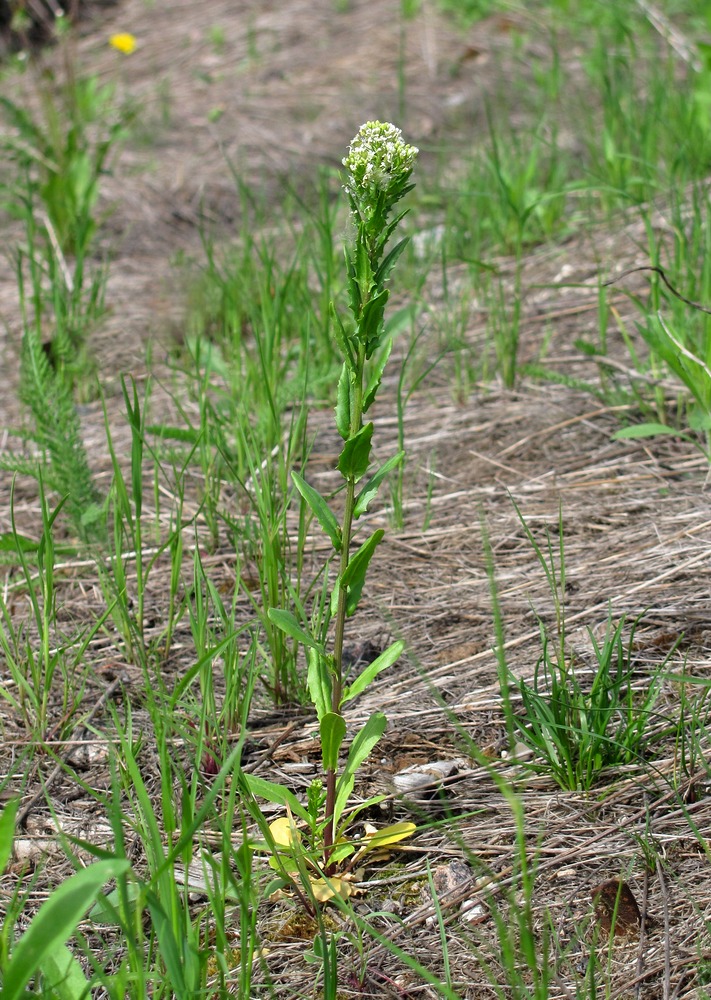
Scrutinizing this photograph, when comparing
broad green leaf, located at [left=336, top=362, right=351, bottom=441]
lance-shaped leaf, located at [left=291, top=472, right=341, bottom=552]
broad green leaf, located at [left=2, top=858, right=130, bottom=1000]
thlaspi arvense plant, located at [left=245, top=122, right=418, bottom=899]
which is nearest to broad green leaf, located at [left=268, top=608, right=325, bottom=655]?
thlaspi arvense plant, located at [left=245, top=122, right=418, bottom=899]

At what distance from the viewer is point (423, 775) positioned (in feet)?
4.72

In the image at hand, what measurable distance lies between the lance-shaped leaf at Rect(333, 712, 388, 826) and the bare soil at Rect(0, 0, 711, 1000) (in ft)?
0.35

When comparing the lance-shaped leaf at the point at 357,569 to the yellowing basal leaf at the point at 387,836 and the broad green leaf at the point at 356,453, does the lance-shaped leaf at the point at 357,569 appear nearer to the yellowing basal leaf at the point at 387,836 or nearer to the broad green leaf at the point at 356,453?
the broad green leaf at the point at 356,453

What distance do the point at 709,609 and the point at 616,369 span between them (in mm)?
1013

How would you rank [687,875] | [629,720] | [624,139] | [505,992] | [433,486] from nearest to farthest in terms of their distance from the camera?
[505,992] < [687,875] < [629,720] < [433,486] < [624,139]

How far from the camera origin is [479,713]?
5.07ft

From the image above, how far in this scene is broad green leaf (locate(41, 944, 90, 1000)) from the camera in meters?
0.98

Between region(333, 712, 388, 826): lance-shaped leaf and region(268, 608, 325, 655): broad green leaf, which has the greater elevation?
region(268, 608, 325, 655): broad green leaf

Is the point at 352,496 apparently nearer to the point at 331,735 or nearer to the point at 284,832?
the point at 331,735

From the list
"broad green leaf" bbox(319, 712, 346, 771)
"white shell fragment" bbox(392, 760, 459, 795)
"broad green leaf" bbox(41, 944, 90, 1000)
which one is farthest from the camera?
"white shell fragment" bbox(392, 760, 459, 795)

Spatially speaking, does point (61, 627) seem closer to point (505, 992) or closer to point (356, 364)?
point (356, 364)

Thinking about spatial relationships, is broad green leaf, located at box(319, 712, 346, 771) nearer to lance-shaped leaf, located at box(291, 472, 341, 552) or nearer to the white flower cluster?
lance-shaped leaf, located at box(291, 472, 341, 552)

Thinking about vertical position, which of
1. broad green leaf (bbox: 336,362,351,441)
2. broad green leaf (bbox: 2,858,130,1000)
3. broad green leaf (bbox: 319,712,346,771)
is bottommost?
broad green leaf (bbox: 319,712,346,771)

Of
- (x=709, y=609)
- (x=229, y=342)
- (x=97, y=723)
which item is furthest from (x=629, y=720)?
(x=229, y=342)
